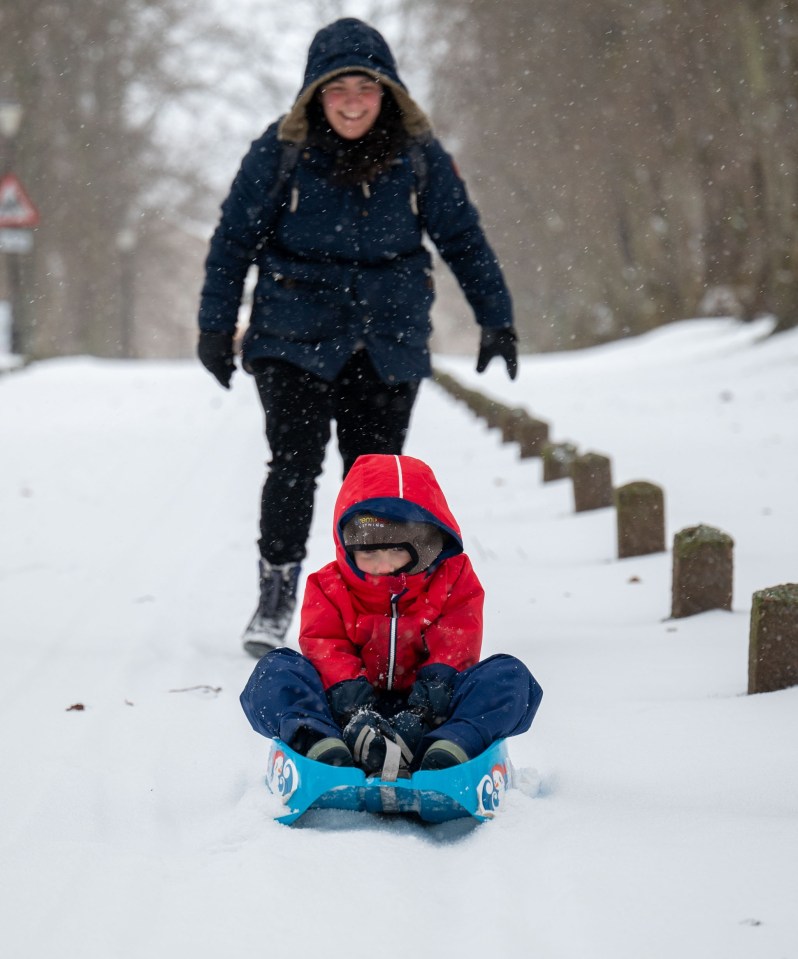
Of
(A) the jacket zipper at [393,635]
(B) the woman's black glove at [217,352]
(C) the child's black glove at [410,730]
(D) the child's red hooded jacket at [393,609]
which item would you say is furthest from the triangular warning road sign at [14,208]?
(C) the child's black glove at [410,730]

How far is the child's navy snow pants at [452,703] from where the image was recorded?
2.58 metres

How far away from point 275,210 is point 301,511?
3.20 feet

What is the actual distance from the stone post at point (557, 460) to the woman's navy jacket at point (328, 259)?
3.26 m

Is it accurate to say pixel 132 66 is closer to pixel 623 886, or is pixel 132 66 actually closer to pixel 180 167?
pixel 180 167

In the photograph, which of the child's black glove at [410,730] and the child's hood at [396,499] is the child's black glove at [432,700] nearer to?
the child's black glove at [410,730]

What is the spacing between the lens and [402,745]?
2.54 meters

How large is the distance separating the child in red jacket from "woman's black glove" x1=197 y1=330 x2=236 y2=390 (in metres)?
0.88

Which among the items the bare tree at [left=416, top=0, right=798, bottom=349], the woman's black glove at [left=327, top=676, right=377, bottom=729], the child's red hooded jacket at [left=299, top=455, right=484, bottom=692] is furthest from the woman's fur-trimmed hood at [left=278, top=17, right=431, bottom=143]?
the bare tree at [left=416, top=0, right=798, bottom=349]

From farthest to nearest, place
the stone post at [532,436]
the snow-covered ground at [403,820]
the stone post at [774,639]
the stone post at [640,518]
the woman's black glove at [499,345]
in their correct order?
the stone post at [532,436] < the stone post at [640,518] < the woman's black glove at [499,345] < the stone post at [774,639] < the snow-covered ground at [403,820]

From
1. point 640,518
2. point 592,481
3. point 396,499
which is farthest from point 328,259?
point 592,481

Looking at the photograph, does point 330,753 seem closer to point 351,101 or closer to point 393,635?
point 393,635

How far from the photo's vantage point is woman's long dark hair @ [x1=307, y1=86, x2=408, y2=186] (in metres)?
3.65

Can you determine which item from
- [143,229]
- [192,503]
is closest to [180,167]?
[143,229]

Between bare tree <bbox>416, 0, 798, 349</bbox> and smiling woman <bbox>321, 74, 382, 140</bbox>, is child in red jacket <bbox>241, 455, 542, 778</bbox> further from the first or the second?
bare tree <bbox>416, 0, 798, 349</bbox>
